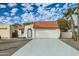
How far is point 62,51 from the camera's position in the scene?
467 centimetres

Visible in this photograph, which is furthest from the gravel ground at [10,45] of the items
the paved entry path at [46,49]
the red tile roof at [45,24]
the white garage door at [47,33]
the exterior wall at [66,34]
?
the exterior wall at [66,34]

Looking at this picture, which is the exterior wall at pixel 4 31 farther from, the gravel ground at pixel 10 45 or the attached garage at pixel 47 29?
the attached garage at pixel 47 29

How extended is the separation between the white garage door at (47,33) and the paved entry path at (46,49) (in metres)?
0.09

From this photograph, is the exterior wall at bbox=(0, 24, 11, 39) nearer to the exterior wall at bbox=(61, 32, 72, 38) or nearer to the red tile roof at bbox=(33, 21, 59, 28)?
the red tile roof at bbox=(33, 21, 59, 28)

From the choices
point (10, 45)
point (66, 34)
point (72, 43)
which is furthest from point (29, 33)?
point (72, 43)

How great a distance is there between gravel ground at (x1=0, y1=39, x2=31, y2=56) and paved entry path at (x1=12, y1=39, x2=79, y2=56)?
0.28 feet

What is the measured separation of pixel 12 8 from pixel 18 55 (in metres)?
0.96

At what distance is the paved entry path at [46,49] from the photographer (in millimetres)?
4626

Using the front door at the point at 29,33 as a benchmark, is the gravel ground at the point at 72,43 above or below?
below

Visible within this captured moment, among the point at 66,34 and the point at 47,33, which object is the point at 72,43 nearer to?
the point at 66,34

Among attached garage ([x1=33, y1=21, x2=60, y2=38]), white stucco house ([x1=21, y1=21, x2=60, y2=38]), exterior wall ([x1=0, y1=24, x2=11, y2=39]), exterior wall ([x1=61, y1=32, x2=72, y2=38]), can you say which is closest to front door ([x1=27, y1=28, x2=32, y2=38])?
white stucco house ([x1=21, y1=21, x2=60, y2=38])

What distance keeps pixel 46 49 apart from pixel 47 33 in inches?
13.2

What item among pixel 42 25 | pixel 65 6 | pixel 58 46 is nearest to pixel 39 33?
pixel 42 25

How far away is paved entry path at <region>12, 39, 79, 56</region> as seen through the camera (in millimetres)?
4626
